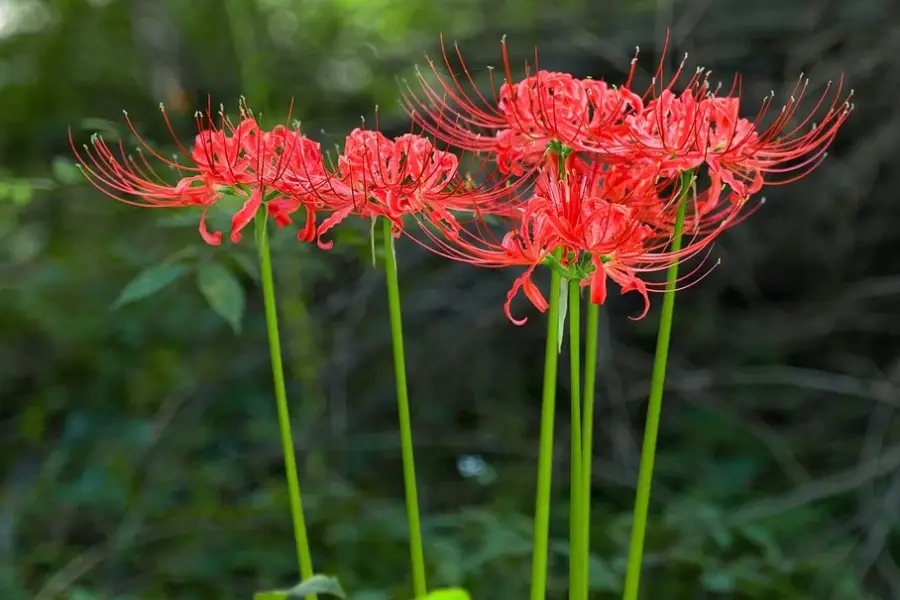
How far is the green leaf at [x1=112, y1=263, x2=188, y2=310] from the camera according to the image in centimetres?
99

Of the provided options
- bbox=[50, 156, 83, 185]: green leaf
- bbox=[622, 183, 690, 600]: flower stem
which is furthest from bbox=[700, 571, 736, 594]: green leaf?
bbox=[50, 156, 83, 185]: green leaf

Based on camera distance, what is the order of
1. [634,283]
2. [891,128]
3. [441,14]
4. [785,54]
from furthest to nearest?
[441,14] → [785,54] → [891,128] → [634,283]

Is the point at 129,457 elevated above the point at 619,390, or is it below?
below

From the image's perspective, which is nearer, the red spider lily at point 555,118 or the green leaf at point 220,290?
the red spider lily at point 555,118

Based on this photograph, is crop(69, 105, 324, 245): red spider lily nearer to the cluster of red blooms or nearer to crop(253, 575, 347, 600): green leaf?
the cluster of red blooms

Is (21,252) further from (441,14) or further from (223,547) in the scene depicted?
(441,14)

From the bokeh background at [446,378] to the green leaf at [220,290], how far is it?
41 centimetres

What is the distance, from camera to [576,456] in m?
0.67

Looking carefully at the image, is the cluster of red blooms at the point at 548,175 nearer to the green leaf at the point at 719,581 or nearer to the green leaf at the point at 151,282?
the green leaf at the point at 151,282

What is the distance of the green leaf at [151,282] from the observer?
995mm

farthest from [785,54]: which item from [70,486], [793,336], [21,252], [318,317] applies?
[21,252]

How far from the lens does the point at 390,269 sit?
67 centimetres

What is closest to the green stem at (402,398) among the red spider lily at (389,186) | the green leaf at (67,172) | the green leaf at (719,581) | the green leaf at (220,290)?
the red spider lily at (389,186)

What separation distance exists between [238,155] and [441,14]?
5.17ft
